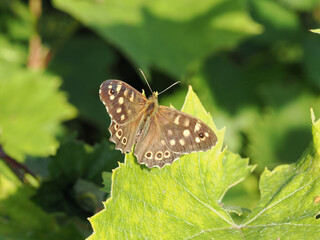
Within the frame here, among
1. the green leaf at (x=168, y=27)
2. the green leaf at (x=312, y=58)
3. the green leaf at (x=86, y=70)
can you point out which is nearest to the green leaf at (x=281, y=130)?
the green leaf at (x=312, y=58)

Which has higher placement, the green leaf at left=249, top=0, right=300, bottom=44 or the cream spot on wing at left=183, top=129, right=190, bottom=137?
the green leaf at left=249, top=0, right=300, bottom=44

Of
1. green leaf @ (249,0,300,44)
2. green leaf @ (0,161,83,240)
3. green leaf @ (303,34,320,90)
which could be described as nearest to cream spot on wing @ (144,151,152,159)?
green leaf @ (0,161,83,240)

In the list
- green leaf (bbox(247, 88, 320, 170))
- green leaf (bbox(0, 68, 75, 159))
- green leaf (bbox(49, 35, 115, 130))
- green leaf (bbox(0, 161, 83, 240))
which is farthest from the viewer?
green leaf (bbox(49, 35, 115, 130))

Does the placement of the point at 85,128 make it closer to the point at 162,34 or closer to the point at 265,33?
the point at 162,34

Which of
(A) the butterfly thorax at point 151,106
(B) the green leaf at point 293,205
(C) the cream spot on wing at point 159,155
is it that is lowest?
(B) the green leaf at point 293,205

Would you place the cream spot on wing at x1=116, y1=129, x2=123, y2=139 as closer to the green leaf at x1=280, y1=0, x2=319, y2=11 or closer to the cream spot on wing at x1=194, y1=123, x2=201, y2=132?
the cream spot on wing at x1=194, y1=123, x2=201, y2=132

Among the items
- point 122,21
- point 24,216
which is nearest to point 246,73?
point 122,21

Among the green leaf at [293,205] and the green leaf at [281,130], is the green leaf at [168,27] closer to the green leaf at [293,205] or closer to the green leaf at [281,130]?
the green leaf at [281,130]

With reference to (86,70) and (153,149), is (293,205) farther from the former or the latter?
(86,70)
